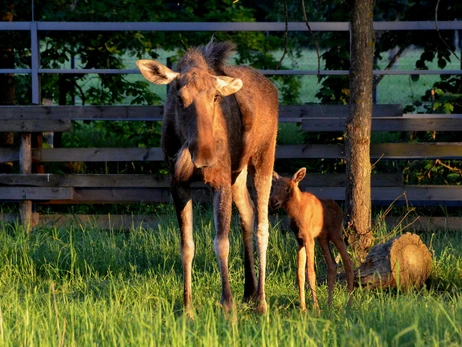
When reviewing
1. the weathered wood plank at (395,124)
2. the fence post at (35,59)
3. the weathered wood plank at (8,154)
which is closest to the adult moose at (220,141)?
the weathered wood plank at (395,124)

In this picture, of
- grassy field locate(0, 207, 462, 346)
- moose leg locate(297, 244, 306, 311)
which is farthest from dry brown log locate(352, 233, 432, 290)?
moose leg locate(297, 244, 306, 311)

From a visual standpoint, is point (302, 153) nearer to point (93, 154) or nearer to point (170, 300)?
point (93, 154)

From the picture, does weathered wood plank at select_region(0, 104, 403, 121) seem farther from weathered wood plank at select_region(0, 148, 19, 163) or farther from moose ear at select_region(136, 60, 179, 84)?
moose ear at select_region(136, 60, 179, 84)

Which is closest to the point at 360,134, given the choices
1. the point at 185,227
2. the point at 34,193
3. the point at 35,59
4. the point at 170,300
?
the point at 185,227

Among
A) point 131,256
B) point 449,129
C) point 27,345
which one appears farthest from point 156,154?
point 27,345

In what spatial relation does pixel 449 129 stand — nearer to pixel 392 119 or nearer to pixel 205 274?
pixel 392 119

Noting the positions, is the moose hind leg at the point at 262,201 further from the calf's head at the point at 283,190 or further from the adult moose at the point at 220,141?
the calf's head at the point at 283,190

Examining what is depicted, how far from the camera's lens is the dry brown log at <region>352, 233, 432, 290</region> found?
7.98 metres

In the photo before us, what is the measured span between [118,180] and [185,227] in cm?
392

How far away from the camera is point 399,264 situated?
7895mm

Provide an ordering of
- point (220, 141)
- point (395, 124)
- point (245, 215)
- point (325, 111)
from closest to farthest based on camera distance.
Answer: point (220, 141) → point (245, 215) → point (395, 124) → point (325, 111)

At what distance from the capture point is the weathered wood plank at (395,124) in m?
10.6

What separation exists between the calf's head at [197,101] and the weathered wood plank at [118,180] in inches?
156

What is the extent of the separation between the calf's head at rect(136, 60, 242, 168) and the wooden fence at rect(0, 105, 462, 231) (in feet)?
12.9
